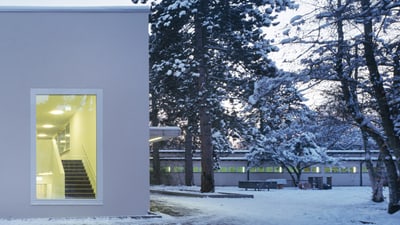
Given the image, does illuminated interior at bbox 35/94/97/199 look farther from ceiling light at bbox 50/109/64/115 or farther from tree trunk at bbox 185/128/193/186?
tree trunk at bbox 185/128/193/186

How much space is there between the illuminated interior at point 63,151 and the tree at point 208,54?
8.71m

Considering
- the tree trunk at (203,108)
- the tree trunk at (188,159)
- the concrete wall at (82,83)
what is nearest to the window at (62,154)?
the concrete wall at (82,83)

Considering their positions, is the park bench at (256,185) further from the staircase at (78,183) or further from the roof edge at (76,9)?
the roof edge at (76,9)

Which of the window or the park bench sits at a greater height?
the window

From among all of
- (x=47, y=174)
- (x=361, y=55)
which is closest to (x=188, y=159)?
(x=47, y=174)

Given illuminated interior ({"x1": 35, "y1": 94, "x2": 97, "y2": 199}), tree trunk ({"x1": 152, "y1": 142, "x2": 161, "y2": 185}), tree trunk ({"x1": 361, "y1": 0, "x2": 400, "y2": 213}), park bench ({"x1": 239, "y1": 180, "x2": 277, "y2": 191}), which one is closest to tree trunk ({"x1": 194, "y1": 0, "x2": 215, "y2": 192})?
park bench ({"x1": 239, "y1": 180, "x2": 277, "y2": 191})

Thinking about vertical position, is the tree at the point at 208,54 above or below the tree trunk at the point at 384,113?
above

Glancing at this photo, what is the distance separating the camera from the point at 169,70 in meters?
23.5

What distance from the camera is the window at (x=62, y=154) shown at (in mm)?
13883

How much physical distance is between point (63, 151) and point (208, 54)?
10.8 m

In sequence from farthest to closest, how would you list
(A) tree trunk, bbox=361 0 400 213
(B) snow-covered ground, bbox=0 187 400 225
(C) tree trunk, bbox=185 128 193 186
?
1. (C) tree trunk, bbox=185 128 193 186
2. (B) snow-covered ground, bbox=0 187 400 225
3. (A) tree trunk, bbox=361 0 400 213

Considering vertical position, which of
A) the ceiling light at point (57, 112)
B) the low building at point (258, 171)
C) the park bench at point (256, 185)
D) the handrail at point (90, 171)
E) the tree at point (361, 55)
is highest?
the tree at point (361, 55)

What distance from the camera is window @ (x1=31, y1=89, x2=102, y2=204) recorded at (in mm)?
13883

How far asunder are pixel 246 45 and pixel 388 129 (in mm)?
11372
